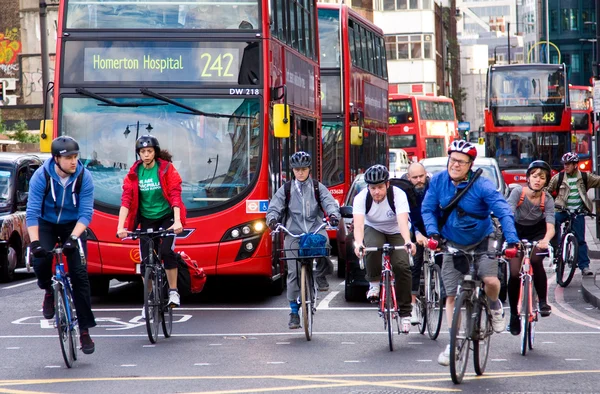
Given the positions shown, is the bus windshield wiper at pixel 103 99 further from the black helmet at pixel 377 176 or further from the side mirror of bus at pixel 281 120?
the black helmet at pixel 377 176

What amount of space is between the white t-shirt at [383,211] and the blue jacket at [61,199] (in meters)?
2.44

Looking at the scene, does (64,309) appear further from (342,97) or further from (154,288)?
(342,97)

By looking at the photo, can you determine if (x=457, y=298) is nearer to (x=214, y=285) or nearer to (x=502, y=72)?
(x=214, y=285)

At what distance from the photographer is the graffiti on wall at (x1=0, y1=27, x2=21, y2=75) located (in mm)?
65938

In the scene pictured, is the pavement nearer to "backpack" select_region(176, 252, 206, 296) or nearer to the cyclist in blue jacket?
"backpack" select_region(176, 252, 206, 296)

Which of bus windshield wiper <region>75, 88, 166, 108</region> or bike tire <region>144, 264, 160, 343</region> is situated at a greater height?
bus windshield wiper <region>75, 88, 166, 108</region>

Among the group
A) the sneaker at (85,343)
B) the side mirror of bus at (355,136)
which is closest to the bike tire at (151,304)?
the sneaker at (85,343)

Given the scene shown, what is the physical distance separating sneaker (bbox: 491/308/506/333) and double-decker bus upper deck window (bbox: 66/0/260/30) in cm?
592

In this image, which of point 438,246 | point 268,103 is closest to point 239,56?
point 268,103

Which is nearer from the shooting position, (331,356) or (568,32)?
(331,356)

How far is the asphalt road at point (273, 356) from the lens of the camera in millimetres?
8328

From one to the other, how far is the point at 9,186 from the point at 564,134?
24.2 m

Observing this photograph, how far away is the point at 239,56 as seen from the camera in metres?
13.9

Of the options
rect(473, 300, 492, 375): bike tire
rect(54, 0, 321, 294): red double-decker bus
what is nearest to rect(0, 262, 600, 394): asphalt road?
rect(473, 300, 492, 375): bike tire
